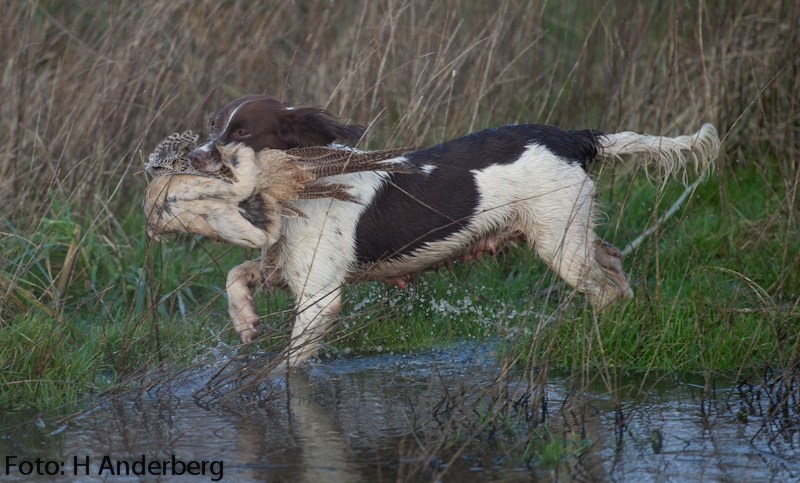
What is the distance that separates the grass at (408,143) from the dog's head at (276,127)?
318 millimetres

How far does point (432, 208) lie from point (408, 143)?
115 centimetres

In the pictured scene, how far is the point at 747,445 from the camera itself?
3102 mm

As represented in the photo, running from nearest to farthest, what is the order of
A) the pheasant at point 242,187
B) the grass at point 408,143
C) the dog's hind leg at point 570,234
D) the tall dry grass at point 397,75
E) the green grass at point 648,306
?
the pheasant at point 242,187 → the green grass at point 648,306 → the grass at point 408,143 → the dog's hind leg at point 570,234 → the tall dry grass at point 397,75

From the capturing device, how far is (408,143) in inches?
208

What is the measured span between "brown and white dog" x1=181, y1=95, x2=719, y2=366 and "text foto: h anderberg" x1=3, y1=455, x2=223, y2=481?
3.57 ft

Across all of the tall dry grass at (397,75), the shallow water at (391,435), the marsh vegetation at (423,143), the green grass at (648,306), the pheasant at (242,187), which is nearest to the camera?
the shallow water at (391,435)

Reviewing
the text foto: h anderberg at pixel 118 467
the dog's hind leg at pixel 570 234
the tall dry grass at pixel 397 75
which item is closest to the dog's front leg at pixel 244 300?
the text foto: h anderberg at pixel 118 467

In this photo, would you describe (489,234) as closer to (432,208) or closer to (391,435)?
(432,208)

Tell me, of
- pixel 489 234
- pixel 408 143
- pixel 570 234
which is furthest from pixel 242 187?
pixel 408 143

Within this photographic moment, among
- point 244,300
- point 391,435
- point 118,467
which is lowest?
point 118,467

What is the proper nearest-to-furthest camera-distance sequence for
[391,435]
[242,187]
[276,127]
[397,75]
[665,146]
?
[391,435], [242,187], [276,127], [665,146], [397,75]

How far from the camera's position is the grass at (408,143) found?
13.2 feet

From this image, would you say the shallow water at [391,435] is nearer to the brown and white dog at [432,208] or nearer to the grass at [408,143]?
the grass at [408,143]

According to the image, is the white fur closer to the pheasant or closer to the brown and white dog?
the brown and white dog
